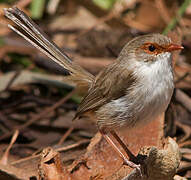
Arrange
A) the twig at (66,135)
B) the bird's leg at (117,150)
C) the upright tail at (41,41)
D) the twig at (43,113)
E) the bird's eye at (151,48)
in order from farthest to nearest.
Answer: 1. the twig at (43,113)
2. the twig at (66,135)
3. the upright tail at (41,41)
4. the bird's eye at (151,48)
5. the bird's leg at (117,150)

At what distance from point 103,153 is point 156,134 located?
0.46m

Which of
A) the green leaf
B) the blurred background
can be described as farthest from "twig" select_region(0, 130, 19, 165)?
the green leaf

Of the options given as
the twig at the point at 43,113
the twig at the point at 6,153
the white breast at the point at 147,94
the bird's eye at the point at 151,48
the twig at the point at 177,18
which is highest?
the twig at the point at 177,18

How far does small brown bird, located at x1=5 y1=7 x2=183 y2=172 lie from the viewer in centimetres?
335

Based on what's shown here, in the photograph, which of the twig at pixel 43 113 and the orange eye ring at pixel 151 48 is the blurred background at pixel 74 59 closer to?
the twig at pixel 43 113

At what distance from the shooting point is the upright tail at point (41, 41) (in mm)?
3709

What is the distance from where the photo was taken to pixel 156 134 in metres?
3.78

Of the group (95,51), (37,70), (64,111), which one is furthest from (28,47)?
(64,111)

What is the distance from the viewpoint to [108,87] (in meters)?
3.69

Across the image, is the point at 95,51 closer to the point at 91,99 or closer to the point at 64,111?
the point at 64,111

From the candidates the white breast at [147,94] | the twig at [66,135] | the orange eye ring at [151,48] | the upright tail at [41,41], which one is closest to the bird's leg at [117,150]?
the white breast at [147,94]

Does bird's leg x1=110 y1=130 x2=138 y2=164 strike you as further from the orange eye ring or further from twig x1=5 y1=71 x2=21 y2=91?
twig x1=5 y1=71 x2=21 y2=91

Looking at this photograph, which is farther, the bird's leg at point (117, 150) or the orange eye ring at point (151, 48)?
the orange eye ring at point (151, 48)

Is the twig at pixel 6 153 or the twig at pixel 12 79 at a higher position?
the twig at pixel 12 79
